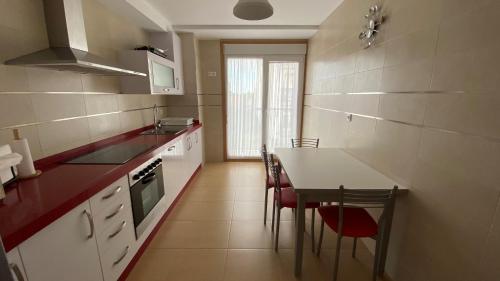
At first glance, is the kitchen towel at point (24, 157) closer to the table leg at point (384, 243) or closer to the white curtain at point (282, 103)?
the table leg at point (384, 243)

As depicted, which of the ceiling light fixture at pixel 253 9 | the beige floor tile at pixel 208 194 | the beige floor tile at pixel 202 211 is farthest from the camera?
the beige floor tile at pixel 208 194

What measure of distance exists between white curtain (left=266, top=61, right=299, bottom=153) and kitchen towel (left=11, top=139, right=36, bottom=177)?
3.43 meters

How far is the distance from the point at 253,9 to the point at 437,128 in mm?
1446

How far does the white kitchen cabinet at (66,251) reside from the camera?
0.91m

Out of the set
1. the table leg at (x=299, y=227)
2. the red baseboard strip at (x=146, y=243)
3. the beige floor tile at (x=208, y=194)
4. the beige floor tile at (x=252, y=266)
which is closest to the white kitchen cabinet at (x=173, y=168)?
the red baseboard strip at (x=146, y=243)

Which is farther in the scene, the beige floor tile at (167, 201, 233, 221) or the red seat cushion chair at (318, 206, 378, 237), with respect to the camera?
the beige floor tile at (167, 201, 233, 221)

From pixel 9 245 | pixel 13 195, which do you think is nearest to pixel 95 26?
pixel 13 195

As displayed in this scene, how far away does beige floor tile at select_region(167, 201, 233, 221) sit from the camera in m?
2.45

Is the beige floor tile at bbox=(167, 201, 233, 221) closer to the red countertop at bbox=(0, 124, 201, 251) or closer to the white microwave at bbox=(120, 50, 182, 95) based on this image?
the red countertop at bbox=(0, 124, 201, 251)

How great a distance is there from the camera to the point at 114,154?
5.91 feet

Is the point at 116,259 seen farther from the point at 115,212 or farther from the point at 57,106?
the point at 57,106

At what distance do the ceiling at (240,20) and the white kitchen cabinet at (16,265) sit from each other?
2612 mm

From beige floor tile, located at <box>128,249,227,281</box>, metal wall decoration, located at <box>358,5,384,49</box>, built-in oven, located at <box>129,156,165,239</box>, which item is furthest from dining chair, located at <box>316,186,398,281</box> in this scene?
built-in oven, located at <box>129,156,165,239</box>

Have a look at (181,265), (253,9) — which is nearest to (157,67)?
(253,9)
